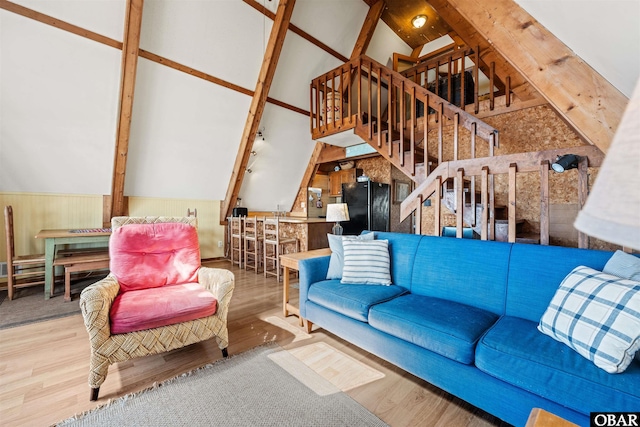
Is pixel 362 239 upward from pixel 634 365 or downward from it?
upward

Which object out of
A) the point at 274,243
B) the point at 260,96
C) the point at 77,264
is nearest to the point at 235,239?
the point at 274,243

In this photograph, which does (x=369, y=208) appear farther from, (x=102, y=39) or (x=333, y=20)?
(x=102, y=39)

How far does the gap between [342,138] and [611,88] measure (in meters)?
3.51

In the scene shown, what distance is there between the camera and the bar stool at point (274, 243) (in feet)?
14.2

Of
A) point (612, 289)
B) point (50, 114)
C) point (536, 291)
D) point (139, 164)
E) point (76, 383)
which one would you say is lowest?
point (76, 383)

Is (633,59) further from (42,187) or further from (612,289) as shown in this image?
(42,187)

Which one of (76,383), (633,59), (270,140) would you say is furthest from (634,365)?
(270,140)

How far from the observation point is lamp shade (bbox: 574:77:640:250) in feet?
1.06

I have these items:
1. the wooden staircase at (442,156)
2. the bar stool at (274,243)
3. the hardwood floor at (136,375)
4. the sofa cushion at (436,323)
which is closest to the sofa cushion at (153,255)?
the hardwood floor at (136,375)

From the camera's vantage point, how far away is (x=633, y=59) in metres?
1.62

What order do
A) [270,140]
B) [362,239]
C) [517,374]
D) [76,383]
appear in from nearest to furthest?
[517,374], [76,383], [362,239], [270,140]

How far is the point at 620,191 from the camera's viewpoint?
34 cm

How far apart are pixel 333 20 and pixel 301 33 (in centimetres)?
70

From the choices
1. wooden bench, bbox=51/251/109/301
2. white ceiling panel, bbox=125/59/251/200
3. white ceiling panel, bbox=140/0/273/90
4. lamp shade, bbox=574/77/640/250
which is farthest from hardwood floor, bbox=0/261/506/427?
white ceiling panel, bbox=140/0/273/90
